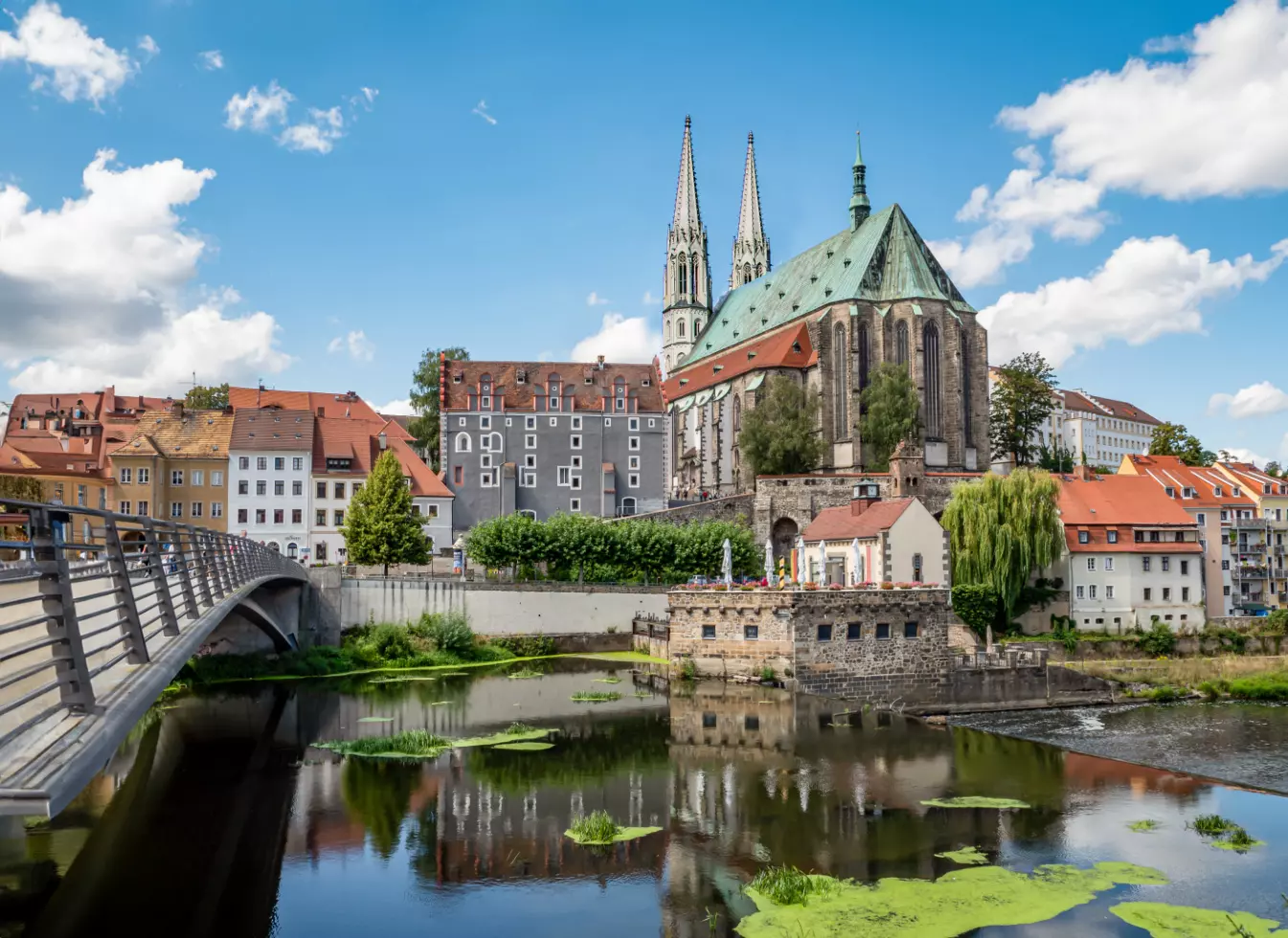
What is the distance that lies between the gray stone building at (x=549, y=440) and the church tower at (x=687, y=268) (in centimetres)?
2769

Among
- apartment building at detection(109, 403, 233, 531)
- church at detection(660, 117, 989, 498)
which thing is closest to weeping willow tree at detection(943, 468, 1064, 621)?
church at detection(660, 117, 989, 498)

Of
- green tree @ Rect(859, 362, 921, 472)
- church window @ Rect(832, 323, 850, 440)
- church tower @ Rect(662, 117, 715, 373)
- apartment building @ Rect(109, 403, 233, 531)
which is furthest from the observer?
church tower @ Rect(662, 117, 715, 373)

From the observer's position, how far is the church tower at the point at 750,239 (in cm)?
11988

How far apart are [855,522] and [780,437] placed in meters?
22.7

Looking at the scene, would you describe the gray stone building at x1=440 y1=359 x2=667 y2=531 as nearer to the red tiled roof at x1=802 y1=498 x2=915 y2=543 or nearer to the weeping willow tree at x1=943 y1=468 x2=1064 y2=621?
the red tiled roof at x1=802 y1=498 x2=915 y2=543

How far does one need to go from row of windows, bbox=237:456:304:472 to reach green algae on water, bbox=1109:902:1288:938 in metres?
59.0

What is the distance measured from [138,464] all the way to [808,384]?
46221 millimetres

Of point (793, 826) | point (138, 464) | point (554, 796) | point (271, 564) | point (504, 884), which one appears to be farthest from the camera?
point (138, 464)

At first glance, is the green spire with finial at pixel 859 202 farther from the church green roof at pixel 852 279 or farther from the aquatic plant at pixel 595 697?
the aquatic plant at pixel 595 697

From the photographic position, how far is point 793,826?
20.9m

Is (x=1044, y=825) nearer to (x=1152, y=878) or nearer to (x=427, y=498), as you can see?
(x=1152, y=878)

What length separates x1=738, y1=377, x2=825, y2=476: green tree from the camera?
2906 inches

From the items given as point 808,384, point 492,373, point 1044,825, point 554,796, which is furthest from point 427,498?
point 1044,825

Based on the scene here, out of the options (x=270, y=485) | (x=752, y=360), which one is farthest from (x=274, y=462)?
(x=752, y=360)
